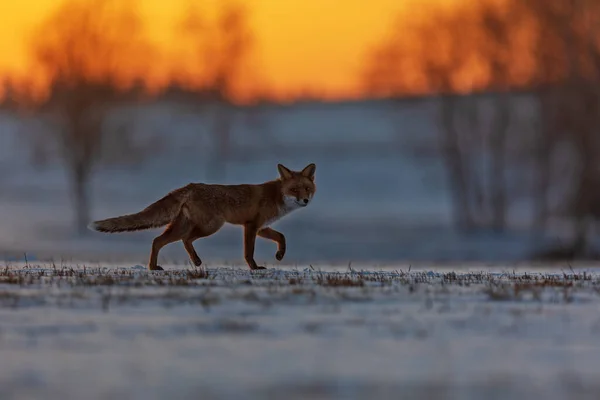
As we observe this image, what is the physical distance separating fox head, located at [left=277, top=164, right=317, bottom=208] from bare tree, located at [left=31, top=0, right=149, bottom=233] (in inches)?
1485

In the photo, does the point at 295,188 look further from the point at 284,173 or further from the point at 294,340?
the point at 294,340

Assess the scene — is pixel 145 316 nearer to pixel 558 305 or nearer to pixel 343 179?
pixel 558 305

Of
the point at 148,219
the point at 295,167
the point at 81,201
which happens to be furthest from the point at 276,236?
the point at 295,167

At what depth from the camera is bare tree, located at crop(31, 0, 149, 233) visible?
52594mm

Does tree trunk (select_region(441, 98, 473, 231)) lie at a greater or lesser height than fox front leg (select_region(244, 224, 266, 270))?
greater

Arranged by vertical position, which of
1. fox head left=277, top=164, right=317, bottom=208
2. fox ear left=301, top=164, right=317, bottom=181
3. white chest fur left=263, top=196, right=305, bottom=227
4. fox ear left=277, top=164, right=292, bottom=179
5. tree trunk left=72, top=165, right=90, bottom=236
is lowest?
white chest fur left=263, top=196, right=305, bottom=227

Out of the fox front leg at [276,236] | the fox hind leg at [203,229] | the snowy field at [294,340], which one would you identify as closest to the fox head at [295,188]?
the fox front leg at [276,236]

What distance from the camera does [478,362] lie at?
7684 millimetres

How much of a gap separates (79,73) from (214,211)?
128 ft

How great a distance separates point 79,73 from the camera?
52.8 m

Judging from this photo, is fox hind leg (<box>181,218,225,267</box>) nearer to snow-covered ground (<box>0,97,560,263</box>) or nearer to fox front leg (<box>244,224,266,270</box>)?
fox front leg (<box>244,224,266,270</box>)

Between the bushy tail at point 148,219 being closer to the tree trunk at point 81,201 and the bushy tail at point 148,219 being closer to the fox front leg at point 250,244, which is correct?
the fox front leg at point 250,244

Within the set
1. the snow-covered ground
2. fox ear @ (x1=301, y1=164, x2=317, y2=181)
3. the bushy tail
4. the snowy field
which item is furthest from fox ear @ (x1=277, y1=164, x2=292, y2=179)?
the snow-covered ground

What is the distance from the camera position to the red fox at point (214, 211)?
49.2ft
